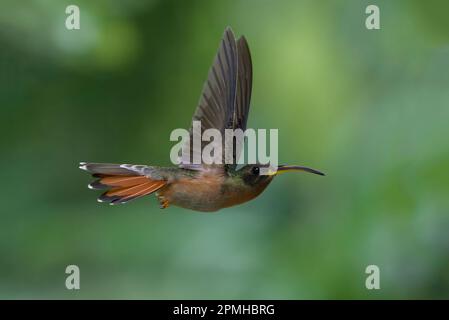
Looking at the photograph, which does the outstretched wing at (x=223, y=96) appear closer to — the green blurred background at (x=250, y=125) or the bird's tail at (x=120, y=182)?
the bird's tail at (x=120, y=182)

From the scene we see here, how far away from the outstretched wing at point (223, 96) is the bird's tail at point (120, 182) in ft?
0.25

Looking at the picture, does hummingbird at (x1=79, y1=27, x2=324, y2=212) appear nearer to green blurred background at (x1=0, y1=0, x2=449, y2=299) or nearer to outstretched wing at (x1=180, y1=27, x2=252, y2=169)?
outstretched wing at (x1=180, y1=27, x2=252, y2=169)

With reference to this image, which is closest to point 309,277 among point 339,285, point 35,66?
point 339,285

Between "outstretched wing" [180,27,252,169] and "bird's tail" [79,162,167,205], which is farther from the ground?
"outstretched wing" [180,27,252,169]

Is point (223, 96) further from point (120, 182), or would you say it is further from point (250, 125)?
point (250, 125)

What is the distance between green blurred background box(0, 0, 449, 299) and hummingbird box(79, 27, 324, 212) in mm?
583

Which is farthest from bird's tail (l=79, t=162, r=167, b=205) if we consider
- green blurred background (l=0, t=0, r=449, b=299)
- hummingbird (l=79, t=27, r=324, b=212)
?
green blurred background (l=0, t=0, r=449, b=299)

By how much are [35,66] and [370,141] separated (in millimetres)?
965

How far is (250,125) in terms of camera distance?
1.90 metres

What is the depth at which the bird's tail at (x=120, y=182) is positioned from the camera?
4.08ft

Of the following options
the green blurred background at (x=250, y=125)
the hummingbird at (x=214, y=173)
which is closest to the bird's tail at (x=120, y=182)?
the hummingbird at (x=214, y=173)

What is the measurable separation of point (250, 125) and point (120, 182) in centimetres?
67

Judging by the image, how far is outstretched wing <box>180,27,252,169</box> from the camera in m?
1.24

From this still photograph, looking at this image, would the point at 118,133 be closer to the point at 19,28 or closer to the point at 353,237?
the point at 19,28
